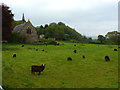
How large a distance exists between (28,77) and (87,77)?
17.8 feet

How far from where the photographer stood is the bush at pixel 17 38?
59.0 meters

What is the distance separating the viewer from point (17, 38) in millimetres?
60156

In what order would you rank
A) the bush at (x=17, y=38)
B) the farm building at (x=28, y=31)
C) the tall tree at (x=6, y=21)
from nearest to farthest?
1. the tall tree at (x=6, y=21)
2. the bush at (x=17, y=38)
3. the farm building at (x=28, y=31)

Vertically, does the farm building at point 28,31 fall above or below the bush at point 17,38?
above

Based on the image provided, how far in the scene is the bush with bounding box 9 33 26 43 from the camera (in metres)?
59.0

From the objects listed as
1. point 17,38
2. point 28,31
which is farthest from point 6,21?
point 28,31

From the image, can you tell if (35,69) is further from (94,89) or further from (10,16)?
(10,16)

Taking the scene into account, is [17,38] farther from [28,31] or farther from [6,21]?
[6,21]

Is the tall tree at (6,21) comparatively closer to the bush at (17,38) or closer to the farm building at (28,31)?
the bush at (17,38)

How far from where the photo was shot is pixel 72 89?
12289 millimetres

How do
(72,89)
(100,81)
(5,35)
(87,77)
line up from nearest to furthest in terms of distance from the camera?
(72,89)
(100,81)
(87,77)
(5,35)

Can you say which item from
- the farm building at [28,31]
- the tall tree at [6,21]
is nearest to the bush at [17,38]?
the farm building at [28,31]

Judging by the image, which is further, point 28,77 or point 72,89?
point 28,77

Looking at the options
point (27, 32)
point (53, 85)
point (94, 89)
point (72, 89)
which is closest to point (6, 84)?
point (53, 85)
